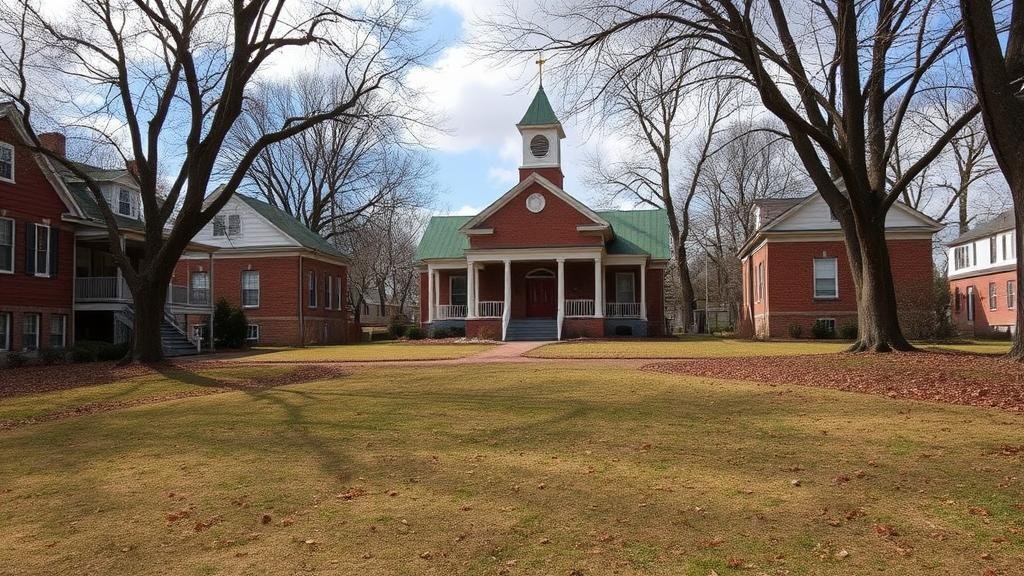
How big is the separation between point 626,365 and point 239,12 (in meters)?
13.4

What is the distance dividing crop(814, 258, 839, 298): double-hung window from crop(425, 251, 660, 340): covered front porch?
781 centimetres

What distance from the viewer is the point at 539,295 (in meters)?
39.0

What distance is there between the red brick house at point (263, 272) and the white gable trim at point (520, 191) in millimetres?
8666

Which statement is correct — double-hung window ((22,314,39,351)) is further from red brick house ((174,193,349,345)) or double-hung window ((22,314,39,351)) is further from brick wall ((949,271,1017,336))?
brick wall ((949,271,1017,336))

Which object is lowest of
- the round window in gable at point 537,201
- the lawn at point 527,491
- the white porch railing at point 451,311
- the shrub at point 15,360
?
the lawn at point 527,491

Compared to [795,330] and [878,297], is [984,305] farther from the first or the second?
[878,297]

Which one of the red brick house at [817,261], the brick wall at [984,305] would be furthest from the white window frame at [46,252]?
the brick wall at [984,305]

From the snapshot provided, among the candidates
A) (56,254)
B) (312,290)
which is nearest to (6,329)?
(56,254)

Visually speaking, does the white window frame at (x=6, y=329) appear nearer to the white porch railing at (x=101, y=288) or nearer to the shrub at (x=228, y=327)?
the white porch railing at (x=101, y=288)

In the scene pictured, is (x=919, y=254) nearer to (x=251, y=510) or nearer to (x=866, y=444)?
(x=866, y=444)

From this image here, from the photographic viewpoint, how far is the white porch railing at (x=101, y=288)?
27922mm

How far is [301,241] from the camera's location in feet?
127

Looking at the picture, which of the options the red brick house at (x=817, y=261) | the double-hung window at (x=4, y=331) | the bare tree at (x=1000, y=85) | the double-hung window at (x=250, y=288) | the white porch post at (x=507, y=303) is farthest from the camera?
the double-hung window at (x=250, y=288)

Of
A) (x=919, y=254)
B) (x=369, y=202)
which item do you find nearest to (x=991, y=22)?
(x=919, y=254)
